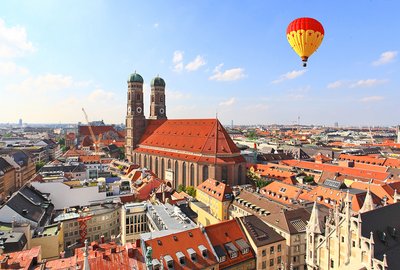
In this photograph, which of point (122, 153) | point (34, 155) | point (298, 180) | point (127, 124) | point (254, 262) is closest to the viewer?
point (254, 262)

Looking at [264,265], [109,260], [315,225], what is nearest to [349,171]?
[315,225]

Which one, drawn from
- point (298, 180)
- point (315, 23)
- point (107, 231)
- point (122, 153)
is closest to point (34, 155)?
point (122, 153)

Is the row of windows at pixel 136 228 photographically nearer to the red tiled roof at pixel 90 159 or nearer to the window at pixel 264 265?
the window at pixel 264 265

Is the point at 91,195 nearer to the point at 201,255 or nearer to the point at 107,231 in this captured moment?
the point at 107,231

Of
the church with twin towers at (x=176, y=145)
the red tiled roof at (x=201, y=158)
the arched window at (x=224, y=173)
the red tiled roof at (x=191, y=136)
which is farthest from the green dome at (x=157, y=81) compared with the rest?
the arched window at (x=224, y=173)

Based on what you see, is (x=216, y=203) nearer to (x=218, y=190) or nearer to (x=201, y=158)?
(x=218, y=190)

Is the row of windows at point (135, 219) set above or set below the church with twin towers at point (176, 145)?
below
